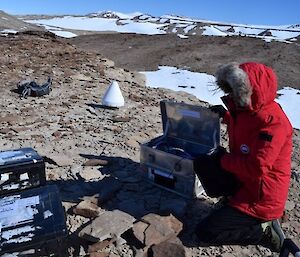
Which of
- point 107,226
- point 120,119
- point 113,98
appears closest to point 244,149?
point 107,226

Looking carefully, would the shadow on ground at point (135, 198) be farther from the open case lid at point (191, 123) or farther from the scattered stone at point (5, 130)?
the scattered stone at point (5, 130)

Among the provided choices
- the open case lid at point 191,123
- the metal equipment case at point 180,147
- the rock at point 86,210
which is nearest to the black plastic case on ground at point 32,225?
the rock at point 86,210

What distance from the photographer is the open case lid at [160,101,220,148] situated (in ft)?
11.2

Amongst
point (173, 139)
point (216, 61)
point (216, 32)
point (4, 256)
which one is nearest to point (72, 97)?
point (173, 139)

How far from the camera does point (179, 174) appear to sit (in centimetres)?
346

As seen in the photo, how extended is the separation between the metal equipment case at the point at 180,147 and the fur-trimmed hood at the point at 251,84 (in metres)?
0.63

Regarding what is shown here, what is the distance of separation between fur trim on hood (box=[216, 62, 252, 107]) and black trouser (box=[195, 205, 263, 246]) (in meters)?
0.83

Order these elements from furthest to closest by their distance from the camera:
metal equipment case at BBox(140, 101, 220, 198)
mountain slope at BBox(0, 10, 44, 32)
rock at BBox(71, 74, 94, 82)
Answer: mountain slope at BBox(0, 10, 44, 32) → rock at BBox(71, 74, 94, 82) → metal equipment case at BBox(140, 101, 220, 198)

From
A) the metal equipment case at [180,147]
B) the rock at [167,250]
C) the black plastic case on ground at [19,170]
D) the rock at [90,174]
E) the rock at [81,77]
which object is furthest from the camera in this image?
the rock at [81,77]

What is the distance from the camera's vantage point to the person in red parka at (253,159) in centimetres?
267

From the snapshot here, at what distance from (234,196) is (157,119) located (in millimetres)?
3231

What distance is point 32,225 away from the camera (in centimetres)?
212

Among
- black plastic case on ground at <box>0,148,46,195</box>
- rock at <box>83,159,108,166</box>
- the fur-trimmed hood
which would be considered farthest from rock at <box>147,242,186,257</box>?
rock at <box>83,159,108,166</box>

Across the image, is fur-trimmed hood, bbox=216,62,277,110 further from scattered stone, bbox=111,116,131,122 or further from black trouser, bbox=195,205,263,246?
scattered stone, bbox=111,116,131,122
